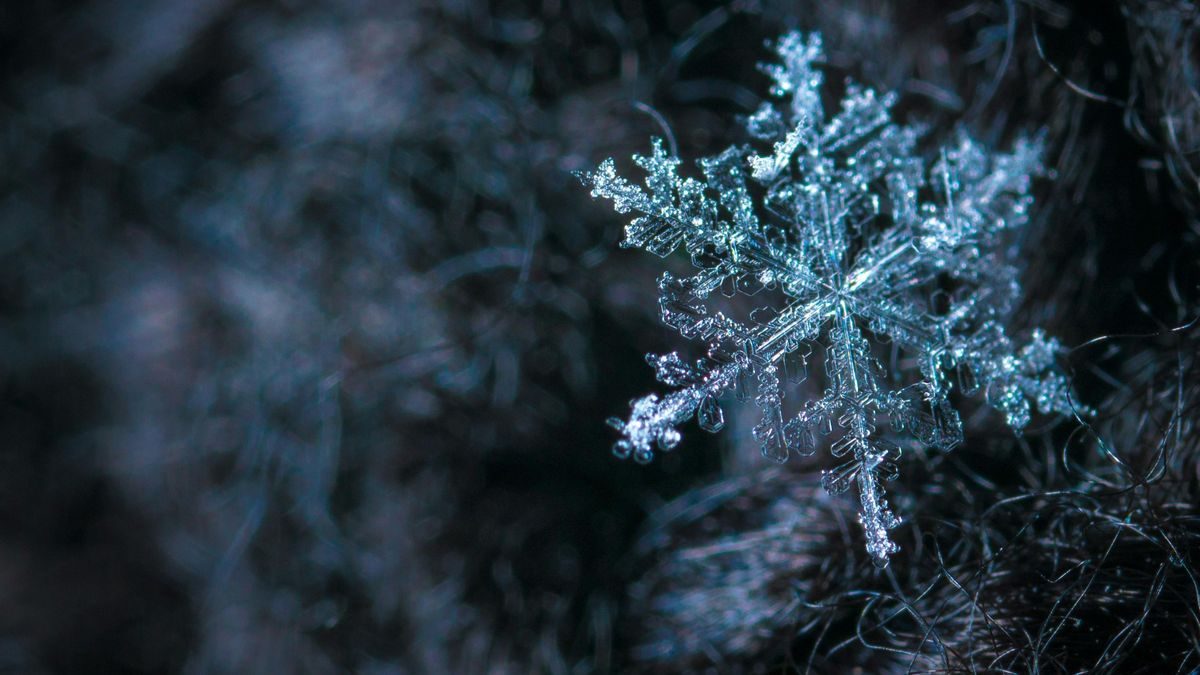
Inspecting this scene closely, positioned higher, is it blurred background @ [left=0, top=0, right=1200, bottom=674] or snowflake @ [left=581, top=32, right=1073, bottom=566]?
snowflake @ [left=581, top=32, right=1073, bottom=566]

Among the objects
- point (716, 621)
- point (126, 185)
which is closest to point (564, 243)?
point (716, 621)

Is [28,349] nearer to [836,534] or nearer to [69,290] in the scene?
[69,290]

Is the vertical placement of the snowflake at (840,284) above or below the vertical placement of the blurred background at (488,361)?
above

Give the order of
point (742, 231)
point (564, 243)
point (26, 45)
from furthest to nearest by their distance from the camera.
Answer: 1. point (26, 45)
2. point (564, 243)
3. point (742, 231)

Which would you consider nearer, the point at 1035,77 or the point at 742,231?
the point at 742,231
